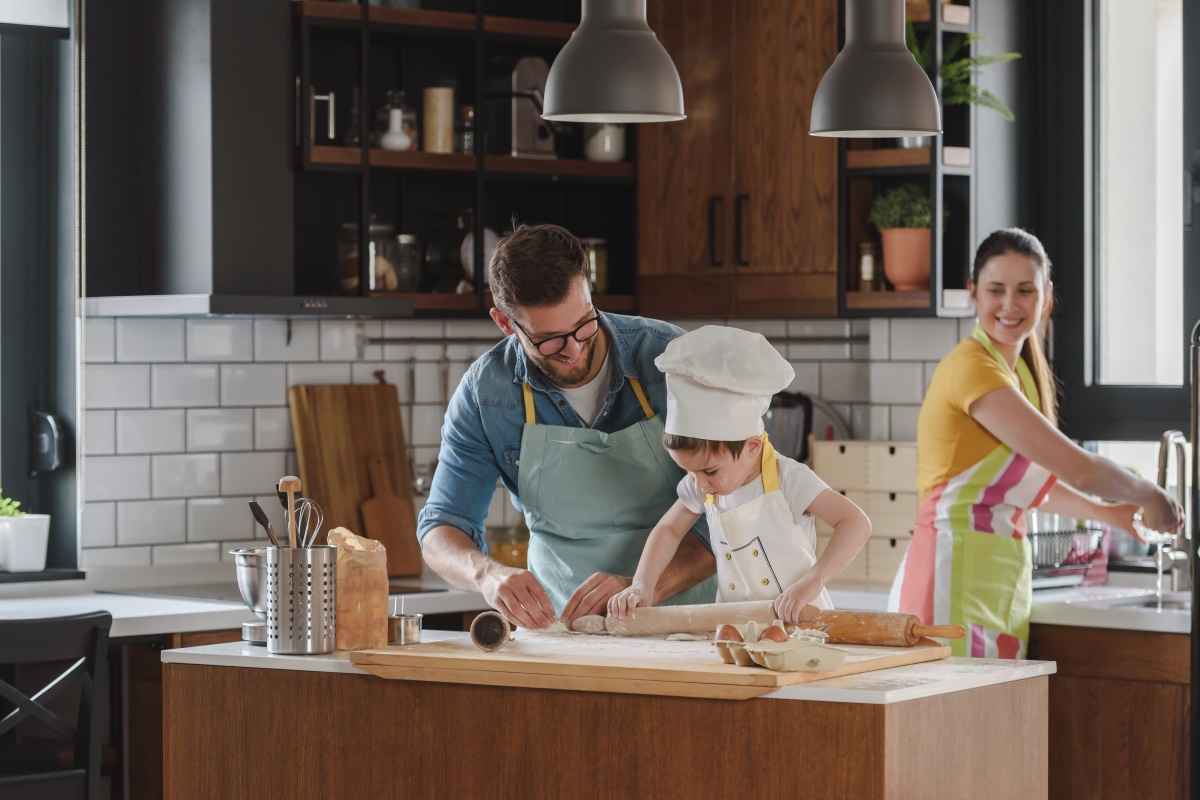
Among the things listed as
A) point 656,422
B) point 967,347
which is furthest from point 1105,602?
point 656,422

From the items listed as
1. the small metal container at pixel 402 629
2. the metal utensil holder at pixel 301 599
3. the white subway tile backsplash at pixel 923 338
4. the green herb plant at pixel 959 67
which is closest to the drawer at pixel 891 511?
the white subway tile backsplash at pixel 923 338

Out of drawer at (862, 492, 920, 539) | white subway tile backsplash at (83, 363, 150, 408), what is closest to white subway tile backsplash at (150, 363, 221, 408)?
white subway tile backsplash at (83, 363, 150, 408)

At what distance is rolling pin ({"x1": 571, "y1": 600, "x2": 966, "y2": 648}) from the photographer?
256 cm

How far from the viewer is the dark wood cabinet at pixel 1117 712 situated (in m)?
3.87

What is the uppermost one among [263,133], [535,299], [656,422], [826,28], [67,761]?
[826,28]

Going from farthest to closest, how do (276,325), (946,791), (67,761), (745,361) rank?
(276,325), (67,761), (745,361), (946,791)

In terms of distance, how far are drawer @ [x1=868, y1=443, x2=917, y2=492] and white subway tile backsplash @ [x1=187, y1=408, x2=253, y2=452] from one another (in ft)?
5.65

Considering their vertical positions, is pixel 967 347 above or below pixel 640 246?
below

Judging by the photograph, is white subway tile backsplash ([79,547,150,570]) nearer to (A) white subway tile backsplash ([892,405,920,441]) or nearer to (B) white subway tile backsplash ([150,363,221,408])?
(B) white subway tile backsplash ([150,363,221,408])

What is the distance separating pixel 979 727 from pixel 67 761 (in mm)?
2190

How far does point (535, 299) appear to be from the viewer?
285 cm

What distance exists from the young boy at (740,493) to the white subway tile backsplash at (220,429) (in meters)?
1.97

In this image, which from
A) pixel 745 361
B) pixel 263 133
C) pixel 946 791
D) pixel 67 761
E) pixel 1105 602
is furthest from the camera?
pixel 263 133

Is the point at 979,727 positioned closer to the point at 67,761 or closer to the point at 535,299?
the point at 535,299
